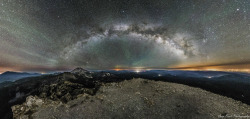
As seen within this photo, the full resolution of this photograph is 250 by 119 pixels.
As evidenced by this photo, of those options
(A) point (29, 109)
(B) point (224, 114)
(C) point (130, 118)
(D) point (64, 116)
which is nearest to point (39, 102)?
(A) point (29, 109)

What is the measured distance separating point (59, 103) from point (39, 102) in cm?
432

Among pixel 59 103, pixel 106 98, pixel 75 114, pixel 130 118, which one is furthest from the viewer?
pixel 106 98

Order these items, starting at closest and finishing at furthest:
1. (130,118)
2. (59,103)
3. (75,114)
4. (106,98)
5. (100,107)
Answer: (130,118) < (75,114) < (100,107) < (59,103) < (106,98)

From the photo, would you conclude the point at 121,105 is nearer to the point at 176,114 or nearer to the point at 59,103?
the point at 176,114

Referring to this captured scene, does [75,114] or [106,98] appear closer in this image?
[75,114]

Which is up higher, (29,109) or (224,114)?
(29,109)

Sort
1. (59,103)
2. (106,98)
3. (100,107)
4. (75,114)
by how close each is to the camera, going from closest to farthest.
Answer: (75,114), (100,107), (59,103), (106,98)

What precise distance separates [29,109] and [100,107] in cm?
1225

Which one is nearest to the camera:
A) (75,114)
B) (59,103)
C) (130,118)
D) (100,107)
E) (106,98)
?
(130,118)

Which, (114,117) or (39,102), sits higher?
(39,102)

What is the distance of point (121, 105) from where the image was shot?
52.2ft

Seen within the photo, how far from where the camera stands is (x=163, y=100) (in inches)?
691

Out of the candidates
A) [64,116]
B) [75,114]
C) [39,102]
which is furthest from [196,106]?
[39,102]

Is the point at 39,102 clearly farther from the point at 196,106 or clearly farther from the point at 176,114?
the point at 196,106
